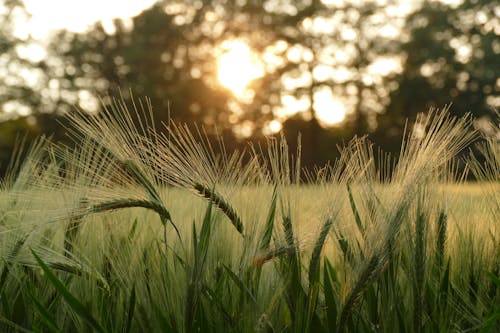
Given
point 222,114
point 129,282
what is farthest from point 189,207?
point 222,114

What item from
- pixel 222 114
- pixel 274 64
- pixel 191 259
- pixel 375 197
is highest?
pixel 274 64

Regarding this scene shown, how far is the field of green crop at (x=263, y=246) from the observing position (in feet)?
3.51

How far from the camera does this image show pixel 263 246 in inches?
44.1

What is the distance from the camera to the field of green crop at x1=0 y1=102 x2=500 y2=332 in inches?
42.1

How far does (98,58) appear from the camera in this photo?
65.3 ft

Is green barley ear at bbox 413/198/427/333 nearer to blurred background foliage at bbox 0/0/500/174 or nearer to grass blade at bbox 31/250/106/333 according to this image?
grass blade at bbox 31/250/106/333

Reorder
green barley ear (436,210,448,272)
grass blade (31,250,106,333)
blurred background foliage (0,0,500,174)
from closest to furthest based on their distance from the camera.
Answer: grass blade (31,250,106,333) < green barley ear (436,210,448,272) < blurred background foliage (0,0,500,174)

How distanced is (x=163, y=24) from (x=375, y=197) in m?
19.8

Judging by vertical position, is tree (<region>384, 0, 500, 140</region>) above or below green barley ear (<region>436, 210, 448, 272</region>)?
above

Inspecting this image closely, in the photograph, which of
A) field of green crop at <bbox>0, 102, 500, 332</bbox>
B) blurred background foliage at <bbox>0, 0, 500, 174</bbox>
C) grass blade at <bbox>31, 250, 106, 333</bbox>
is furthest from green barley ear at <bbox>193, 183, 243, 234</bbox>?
blurred background foliage at <bbox>0, 0, 500, 174</bbox>

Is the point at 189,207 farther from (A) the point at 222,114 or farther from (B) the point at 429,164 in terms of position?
(A) the point at 222,114

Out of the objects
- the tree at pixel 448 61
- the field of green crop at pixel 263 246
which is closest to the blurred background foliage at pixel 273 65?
the tree at pixel 448 61

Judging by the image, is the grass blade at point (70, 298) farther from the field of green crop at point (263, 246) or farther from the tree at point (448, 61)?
the tree at point (448, 61)

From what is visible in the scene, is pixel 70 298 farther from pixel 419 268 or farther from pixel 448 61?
pixel 448 61
